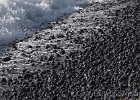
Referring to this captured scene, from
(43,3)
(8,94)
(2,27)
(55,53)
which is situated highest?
(43,3)

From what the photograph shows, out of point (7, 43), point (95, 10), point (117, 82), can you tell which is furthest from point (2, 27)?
point (117, 82)

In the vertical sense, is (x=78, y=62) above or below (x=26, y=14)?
below

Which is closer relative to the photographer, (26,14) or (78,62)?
(78,62)

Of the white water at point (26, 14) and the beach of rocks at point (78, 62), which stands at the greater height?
the white water at point (26, 14)

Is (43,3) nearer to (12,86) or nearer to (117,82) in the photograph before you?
(12,86)

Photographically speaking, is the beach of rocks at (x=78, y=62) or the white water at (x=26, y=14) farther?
the white water at (x=26, y=14)

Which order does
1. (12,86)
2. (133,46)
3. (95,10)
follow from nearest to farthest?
1. (12,86)
2. (133,46)
3. (95,10)
